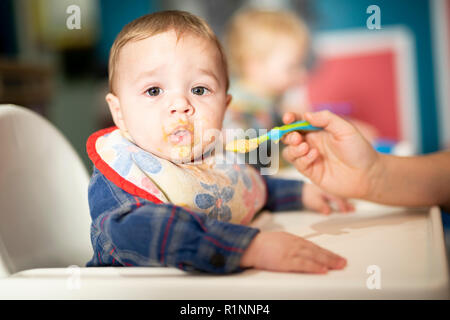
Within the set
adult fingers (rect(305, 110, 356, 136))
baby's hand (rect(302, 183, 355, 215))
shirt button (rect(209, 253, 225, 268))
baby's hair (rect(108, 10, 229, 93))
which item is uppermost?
baby's hair (rect(108, 10, 229, 93))

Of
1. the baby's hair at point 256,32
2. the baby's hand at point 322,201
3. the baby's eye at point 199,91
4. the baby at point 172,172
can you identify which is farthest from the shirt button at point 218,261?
the baby's hair at point 256,32

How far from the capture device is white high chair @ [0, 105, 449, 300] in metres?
0.45

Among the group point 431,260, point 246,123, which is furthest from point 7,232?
point 246,123

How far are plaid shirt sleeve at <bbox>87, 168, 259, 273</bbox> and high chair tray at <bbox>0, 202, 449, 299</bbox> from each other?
0.05ft

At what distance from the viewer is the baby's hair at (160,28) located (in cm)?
61

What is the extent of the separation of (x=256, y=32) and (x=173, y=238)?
244 cm

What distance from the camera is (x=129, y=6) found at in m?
3.23

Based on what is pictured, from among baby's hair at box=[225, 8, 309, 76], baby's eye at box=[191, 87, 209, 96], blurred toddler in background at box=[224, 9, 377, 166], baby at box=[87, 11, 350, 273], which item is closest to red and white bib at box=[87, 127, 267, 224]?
baby at box=[87, 11, 350, 273]

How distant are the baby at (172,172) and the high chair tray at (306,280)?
2 cm

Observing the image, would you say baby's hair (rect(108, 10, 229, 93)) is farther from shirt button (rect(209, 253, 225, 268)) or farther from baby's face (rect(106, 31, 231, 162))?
shirt button (rect(209, 253, 225, 268))

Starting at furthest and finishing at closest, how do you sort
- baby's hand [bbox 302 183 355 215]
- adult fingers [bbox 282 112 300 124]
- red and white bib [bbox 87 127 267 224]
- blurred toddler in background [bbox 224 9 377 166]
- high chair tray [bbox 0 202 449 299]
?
blurred toddler in background [bbox 224 9 377 166] → baby's hand [bbox 302 183 355 215] → adult fingers [bbox 282 112 300 124] → red and white bib [bbox 87 127 267 224] → high chair tray [bbox 0 202 449 299]

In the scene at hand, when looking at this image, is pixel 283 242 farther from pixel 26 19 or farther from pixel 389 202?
pixel 26 19

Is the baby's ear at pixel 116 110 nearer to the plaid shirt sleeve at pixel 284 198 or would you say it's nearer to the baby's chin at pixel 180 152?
the baby's chin at pixel 180 152

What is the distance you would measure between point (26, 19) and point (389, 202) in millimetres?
2901
